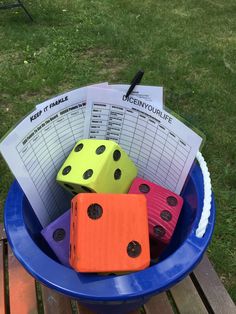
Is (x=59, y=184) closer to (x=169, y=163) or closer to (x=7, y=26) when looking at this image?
(x=169, y=163)

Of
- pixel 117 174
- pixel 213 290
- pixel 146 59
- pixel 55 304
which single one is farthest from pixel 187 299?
pixel 146 59

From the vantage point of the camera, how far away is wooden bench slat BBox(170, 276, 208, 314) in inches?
55.4

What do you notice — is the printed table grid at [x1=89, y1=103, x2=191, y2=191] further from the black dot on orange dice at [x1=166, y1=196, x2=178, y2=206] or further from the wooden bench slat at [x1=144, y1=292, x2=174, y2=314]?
the wooden bench slat at [x1=144, y1=292, x2=174, y2=314]

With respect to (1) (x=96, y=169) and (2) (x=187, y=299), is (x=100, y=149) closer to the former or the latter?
(1) (x=96, y=169)

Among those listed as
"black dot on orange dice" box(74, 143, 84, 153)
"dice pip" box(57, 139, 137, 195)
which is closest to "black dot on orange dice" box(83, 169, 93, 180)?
"dice pip" box(57, 139, 137, 195)

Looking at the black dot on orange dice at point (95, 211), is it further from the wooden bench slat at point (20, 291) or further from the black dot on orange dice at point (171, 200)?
the wooden bench slat at point (20, 291)

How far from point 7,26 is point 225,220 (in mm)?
2654

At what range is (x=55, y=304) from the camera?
1379mm

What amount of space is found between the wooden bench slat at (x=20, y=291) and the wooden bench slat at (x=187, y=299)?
0.49m

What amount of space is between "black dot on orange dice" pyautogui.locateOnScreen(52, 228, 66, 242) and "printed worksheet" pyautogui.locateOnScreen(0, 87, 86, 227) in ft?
0.30

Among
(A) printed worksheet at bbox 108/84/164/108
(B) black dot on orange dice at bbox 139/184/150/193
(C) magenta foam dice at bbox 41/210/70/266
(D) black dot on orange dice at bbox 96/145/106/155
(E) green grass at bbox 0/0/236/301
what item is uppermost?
(A) printed worksheet at bbox 108/84/164/108

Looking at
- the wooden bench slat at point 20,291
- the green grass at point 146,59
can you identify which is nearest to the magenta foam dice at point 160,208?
the wooden bench slat at point 20,291

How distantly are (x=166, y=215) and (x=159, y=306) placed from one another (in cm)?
43

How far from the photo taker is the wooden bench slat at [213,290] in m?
1.40
